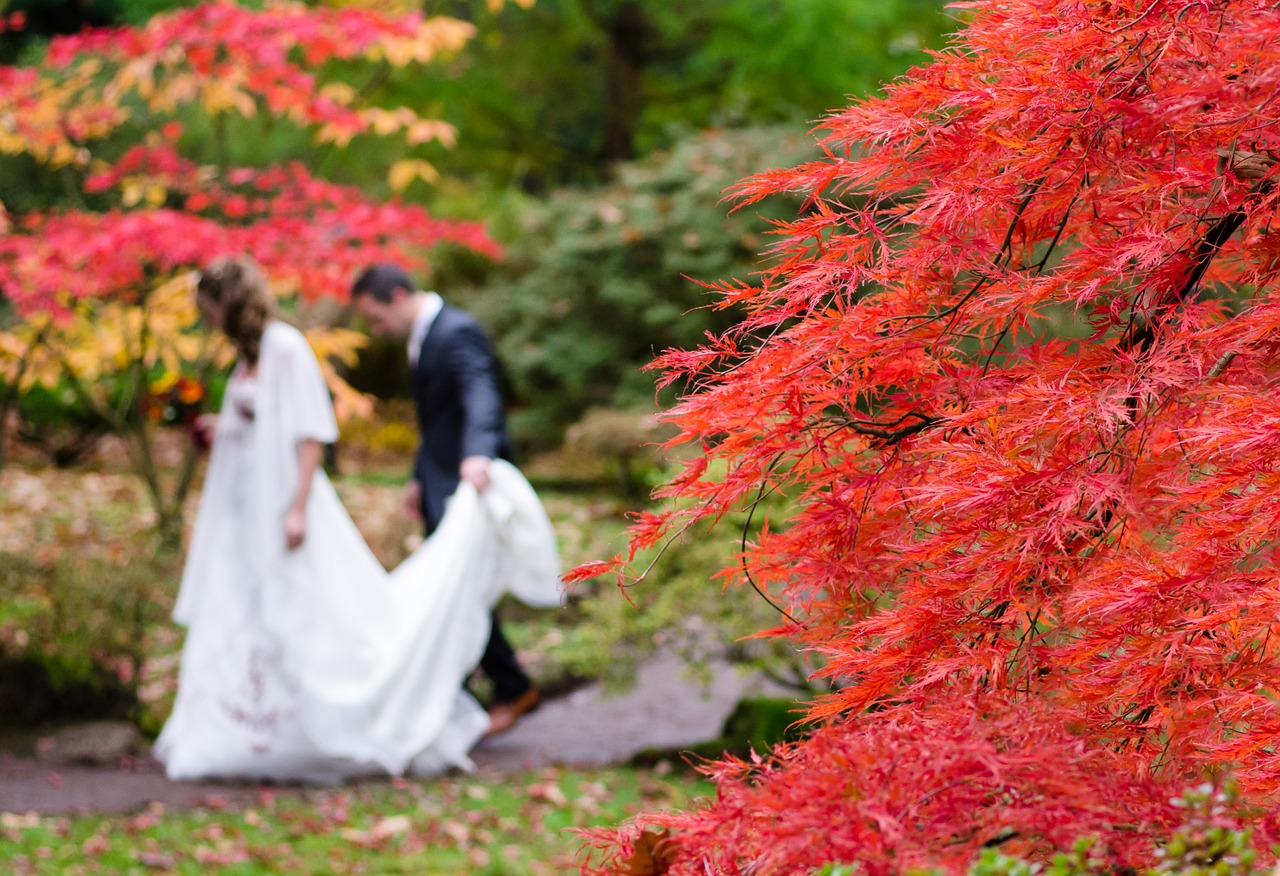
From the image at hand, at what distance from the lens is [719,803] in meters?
1.53

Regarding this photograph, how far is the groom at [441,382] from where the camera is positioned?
5.14 meters

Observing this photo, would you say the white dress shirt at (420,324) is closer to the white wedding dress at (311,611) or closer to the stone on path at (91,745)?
the white wedding dress at (311,611)

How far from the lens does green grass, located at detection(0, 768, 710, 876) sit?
401 cm

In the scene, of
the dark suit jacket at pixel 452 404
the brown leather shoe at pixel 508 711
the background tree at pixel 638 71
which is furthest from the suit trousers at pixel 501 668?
the background tree at pixel 638 71

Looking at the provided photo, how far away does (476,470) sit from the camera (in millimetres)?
5035

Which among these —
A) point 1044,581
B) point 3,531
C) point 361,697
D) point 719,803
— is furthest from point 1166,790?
point 3,531

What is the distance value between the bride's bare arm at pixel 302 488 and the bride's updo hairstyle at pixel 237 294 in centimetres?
49

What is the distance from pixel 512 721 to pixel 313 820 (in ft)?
4.68

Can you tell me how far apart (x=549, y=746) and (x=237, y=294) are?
2511mm

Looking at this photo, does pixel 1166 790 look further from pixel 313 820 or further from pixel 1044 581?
pixel 313 820

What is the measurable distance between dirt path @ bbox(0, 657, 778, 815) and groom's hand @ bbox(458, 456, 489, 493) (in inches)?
42.9

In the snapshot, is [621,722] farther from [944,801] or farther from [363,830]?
[944,801]

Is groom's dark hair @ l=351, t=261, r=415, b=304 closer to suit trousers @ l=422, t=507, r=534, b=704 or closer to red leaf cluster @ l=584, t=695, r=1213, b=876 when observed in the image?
suit trousers @ l=422, t=507, r=534, b=704

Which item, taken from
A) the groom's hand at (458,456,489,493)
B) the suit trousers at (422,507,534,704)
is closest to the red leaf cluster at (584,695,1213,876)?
the groom's hand at (458,456,489,493)
